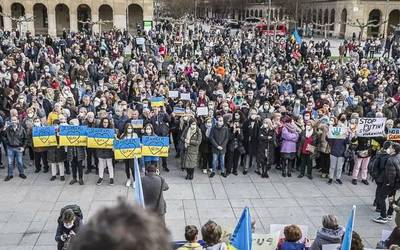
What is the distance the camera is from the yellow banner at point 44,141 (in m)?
11.7

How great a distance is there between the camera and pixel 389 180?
9492 millimetres

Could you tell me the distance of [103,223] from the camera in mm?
1412

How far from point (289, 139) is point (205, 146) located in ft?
7.25

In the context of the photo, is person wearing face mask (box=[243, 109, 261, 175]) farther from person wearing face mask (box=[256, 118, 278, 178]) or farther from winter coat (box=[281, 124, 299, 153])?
winter coat (box=[281, 124, 299, 153])

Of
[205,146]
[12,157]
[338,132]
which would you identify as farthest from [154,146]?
[338,132]

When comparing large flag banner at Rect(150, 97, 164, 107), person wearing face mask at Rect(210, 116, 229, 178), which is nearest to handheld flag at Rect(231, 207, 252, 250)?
person wearing face mask at Rect(210, 116, 229, 178)

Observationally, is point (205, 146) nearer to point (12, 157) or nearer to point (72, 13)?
point (12, 157)

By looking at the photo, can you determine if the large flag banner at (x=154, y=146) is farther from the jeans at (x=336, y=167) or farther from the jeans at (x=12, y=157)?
the jeans at (x=336, y=167)

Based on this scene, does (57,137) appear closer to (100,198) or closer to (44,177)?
(44,177)

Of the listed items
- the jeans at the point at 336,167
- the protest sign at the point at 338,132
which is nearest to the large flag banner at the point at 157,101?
the protest sign at the point at 338,132

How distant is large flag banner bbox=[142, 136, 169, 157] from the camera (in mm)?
11773

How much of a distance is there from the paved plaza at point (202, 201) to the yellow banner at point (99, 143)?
942 mm

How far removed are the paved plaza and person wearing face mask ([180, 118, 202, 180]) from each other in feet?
1.33

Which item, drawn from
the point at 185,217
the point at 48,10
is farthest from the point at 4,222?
the point at 48,10
